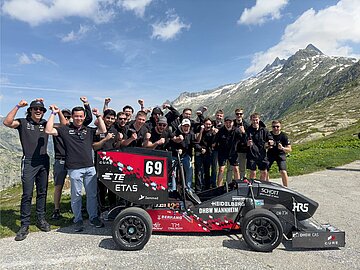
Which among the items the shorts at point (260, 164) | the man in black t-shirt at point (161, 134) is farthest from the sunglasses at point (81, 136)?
the shorts at point (260, 164)

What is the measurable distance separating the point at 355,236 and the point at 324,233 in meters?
1.35

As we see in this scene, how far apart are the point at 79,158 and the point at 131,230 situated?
2.03 metres

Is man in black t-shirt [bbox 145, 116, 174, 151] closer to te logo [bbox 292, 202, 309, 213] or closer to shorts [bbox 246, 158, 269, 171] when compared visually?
shorts [bbox 246, 158, 269, 171]

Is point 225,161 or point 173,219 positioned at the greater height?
point 225,161

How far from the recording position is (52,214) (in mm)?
8102

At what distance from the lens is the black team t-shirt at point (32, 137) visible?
651 cm

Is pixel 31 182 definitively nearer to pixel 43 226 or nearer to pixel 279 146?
pixel 43 226

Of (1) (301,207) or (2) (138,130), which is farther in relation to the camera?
(2) (138,130)

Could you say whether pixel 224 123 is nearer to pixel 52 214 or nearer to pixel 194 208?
pixel 194 208

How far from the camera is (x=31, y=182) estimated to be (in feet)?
21.6

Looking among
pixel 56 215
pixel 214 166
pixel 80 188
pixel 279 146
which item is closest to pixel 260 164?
pixel 279 146

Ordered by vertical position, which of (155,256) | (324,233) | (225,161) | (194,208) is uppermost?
(225,161)

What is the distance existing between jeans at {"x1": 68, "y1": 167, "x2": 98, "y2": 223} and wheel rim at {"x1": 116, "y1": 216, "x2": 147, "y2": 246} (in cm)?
138

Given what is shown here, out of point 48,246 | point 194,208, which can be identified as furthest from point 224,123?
point 48,246
